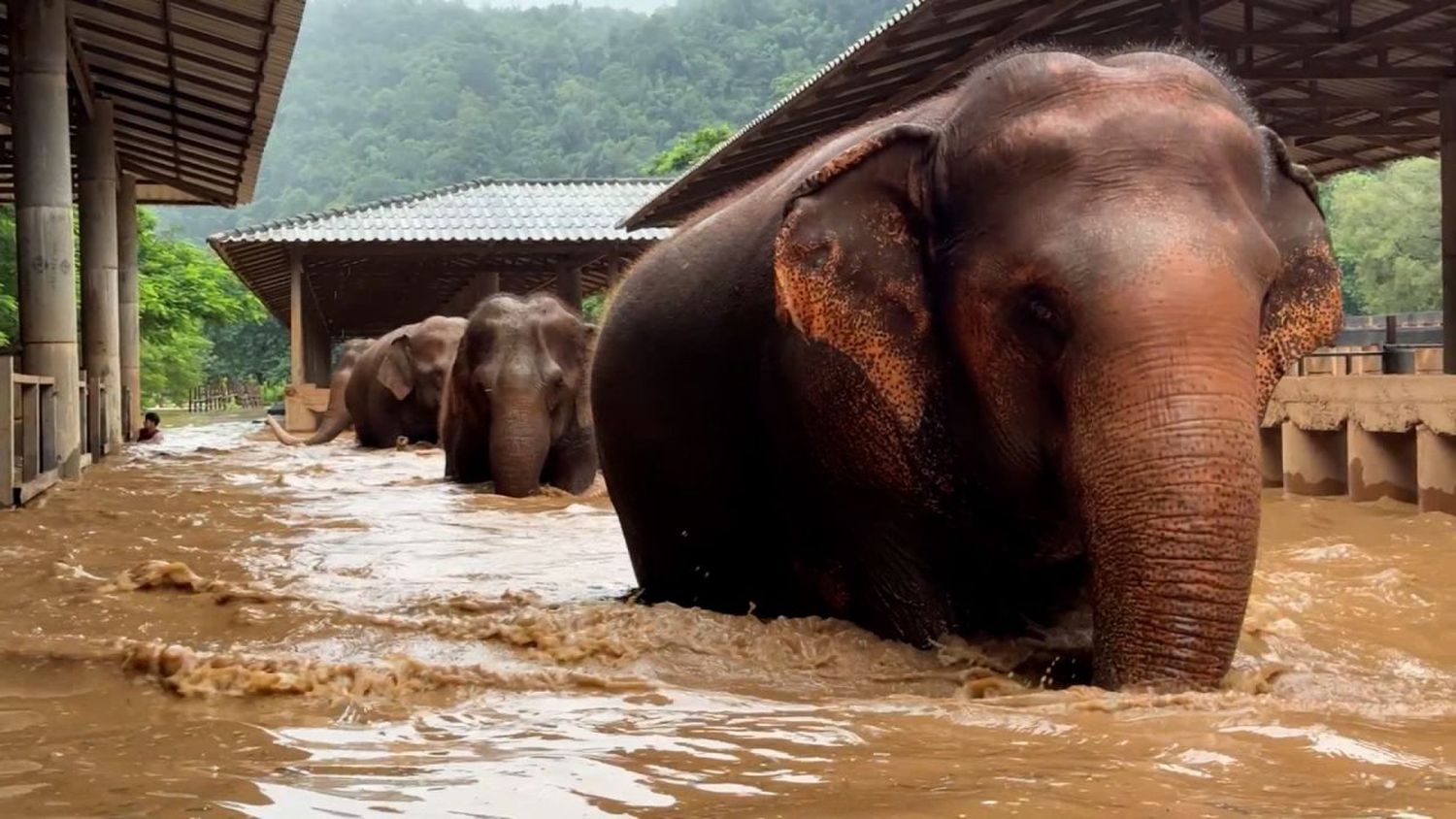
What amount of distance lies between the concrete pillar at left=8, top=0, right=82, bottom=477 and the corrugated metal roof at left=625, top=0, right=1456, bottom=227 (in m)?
5.42

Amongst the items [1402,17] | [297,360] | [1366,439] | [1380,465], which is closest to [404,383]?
[297,360]

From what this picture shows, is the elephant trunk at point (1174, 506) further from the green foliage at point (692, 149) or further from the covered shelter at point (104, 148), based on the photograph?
the green foliage at point (692, 149)

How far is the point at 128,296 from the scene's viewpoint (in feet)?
80.1

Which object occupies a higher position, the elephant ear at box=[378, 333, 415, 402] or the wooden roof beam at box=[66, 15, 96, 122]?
the wooden roof beam at box=[66, 15, 96, 122]

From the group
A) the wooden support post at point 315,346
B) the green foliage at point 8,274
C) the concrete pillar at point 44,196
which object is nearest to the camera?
the concrete pillar at point 44,196

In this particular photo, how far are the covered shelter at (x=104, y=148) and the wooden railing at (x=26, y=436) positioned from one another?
2 centimetres

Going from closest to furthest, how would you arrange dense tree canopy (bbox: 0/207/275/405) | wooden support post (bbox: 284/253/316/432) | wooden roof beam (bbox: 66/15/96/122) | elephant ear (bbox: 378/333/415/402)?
wooden roof beam (bbox: 66/15/96/122)
elephant ear (bbox: 378/333/415/402)
wooden support post (bbox: 284/253/316/432)
dense tree canopy (bbox: 0/207/275/405)

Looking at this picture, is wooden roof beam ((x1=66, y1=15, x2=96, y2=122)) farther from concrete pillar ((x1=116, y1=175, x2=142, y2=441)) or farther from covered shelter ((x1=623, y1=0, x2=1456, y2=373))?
covered shelter ((x1=623, y1=0, x2=1456, y2=373))

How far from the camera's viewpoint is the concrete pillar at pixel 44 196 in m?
12.8

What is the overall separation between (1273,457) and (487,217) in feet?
61.1

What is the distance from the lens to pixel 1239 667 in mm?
3959

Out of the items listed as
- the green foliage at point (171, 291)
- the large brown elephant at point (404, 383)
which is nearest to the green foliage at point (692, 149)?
the green foliage at point (171, 291)

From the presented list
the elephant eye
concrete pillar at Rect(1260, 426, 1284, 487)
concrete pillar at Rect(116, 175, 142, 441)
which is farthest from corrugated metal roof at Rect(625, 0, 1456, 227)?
concrete pillar at Rect(116, 175, 142, 441)

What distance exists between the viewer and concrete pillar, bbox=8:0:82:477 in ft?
42.1
